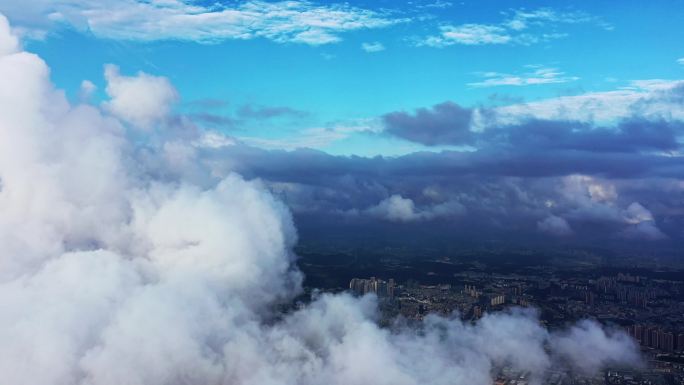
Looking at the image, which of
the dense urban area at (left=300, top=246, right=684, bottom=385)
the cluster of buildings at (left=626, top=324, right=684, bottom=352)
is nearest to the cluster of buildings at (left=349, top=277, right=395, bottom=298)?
the dense urban area at (left=300, top=246, right=684, bottom=385)

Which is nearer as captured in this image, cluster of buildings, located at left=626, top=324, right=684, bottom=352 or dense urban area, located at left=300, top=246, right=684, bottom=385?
dense urban area, located at left=300, top=246, right=684, bottom=385

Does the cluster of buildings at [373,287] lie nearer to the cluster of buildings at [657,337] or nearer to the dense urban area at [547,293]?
the dense urban area at [547,293]

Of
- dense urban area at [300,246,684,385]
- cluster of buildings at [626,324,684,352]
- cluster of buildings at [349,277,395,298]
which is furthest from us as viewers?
A: cluster of buildings at [349,277,395,298]

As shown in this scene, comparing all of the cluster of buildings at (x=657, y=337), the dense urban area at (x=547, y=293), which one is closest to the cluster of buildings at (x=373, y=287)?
the dense urban area at (x=547, y=293)

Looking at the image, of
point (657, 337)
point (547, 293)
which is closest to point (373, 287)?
point (547, 293)

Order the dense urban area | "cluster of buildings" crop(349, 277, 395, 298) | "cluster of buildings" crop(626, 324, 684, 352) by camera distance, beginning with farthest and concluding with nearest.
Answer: "cluster of buildings" crop(349, 277, 395, 298), "cluster of buildings" crop(626, 324, 684, 352), the dense urban area

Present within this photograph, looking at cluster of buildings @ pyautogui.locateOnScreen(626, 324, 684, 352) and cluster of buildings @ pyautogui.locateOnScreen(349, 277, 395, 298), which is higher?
cluster of buildings @ pyautogui.locateOnScreen(349, 277, 395, 298)

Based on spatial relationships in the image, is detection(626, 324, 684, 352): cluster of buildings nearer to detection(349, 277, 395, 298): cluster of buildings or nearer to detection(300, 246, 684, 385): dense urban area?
detection(300, 246, 684, 385): dense urban area

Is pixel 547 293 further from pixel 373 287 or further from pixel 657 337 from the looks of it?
pixel 373 287
